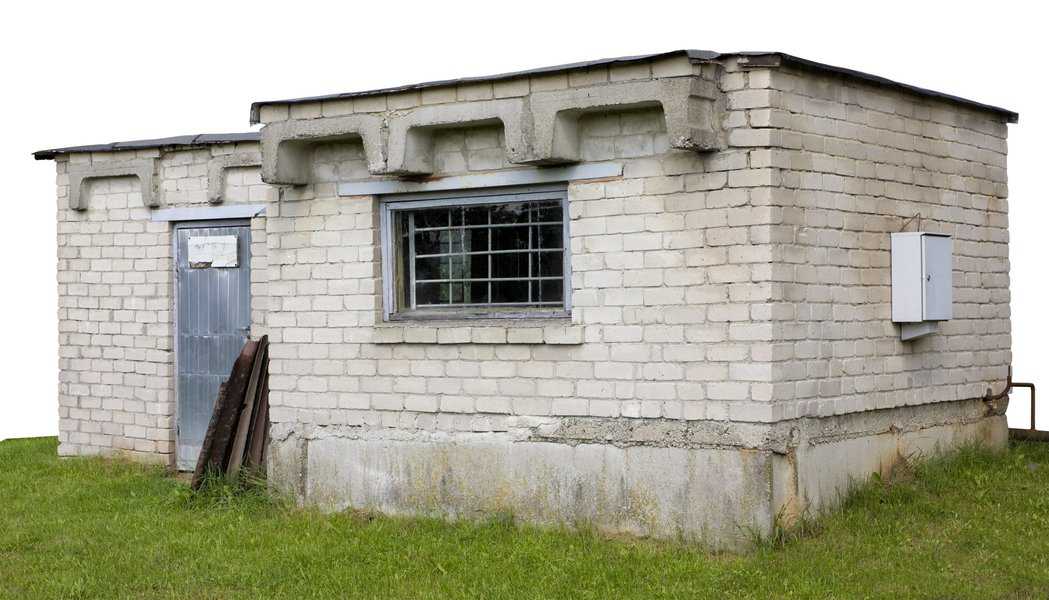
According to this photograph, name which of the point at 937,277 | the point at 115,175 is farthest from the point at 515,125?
the point at 115,175

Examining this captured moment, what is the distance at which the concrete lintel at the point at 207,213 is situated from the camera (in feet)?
45.2

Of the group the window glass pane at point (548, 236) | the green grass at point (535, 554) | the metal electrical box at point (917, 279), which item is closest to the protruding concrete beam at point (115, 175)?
the green grass at point (535, 554)

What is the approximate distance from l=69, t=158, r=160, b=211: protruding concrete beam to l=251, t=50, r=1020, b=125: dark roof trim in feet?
10.2

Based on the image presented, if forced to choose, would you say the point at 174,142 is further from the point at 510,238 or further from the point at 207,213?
the point at 510,238

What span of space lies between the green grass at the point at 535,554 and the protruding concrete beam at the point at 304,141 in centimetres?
271

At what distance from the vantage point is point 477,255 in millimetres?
11102

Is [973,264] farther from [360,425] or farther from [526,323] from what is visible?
[360,425]

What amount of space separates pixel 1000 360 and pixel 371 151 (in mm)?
5697

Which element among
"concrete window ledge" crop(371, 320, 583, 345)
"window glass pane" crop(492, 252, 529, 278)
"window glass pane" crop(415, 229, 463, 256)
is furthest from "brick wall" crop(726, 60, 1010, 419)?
"window glass pane" crop(415, 229, 463, 256)

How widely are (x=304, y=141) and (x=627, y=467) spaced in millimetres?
3755

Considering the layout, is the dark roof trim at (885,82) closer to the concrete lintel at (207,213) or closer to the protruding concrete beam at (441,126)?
the protruding concrete beam at (441,126)

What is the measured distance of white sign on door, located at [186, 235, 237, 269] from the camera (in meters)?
14.0

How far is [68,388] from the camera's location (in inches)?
609

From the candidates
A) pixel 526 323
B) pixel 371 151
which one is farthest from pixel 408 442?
pixel 371 151
